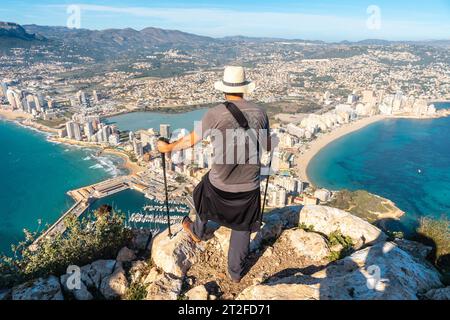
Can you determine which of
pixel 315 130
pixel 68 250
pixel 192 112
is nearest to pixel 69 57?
pixel 192 112

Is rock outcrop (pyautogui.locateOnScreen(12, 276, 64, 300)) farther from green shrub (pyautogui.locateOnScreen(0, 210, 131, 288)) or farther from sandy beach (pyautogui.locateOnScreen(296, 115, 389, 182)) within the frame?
sandy beach (pyautogui.locateOnScreen(296, 115, 389, 182))

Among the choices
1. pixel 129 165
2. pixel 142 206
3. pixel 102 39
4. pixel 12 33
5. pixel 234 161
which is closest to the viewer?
pixel 234 161

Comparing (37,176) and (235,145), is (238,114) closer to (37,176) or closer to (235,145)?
(235,145)


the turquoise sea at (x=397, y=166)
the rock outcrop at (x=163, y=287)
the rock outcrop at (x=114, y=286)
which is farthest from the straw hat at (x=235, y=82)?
the turquoise sea at (x=397, y=166)

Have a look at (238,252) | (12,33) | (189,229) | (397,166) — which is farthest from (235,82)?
(12,33)

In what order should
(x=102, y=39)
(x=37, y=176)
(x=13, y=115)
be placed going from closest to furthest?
(x=37, y=176) < (x=13, y=115) < (x=102, y=39)
